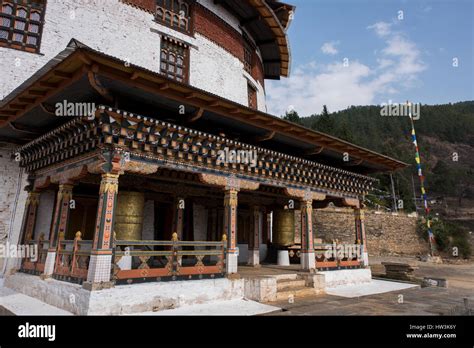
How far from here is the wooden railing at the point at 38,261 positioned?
8789 mm

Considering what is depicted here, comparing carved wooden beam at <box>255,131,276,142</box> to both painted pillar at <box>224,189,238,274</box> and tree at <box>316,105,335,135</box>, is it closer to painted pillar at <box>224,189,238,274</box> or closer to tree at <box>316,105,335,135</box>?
painted pillar at <box>224,189,238,274</box>

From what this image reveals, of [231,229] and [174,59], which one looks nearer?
[231,229]

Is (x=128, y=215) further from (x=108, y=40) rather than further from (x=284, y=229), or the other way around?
(x=284, y=229)

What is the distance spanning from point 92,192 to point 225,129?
15.7 feet

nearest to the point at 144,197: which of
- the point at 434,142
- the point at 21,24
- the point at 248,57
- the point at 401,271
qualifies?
the point at 21,24

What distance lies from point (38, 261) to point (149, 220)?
3.67 m

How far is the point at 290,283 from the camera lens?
1028 cm

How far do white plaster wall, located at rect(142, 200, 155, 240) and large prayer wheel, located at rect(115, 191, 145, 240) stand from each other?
101 inches

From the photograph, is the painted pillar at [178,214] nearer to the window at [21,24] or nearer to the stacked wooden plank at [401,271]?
the window at [21,24]

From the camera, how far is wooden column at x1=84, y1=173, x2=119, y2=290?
259 inches

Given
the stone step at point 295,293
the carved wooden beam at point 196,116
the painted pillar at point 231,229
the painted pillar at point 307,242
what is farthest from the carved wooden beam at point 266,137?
the stone step at point 295,293

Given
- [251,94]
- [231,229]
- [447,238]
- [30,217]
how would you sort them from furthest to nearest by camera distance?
[447,238], [251,94], [30,217], [231,229]

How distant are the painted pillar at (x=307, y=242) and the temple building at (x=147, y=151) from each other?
59 millimetres
